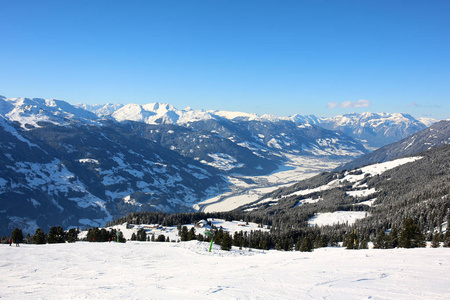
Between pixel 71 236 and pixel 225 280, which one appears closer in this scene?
pixel 225 280

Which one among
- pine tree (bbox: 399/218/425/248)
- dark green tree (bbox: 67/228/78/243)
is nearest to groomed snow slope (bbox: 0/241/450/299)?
pine tree (bbox: 399/218/425/248)

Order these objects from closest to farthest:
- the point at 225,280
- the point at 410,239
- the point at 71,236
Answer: the point at 225,280, the point at 410,239, the point at 71,236

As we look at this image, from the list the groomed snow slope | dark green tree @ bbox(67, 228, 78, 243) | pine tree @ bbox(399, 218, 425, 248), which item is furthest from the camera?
dark green tree @ bbox(67, 228, 78, 243)

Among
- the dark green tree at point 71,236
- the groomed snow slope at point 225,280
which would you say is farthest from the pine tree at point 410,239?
the dark green tree at point 71,236

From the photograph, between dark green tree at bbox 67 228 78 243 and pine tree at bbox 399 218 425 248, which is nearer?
pine tree at bbox 399 218 425 248

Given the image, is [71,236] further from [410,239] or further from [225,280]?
[410,239]

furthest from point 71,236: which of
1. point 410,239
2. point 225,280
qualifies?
point 410,239

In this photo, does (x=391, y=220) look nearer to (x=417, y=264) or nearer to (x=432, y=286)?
(x=417, y=264)

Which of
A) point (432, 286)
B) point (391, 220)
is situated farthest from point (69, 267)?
point (391, 220)

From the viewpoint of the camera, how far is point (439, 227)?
121375 mm

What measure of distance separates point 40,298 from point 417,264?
42551 millimetres

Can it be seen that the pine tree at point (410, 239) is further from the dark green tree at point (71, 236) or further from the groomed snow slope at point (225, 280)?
the dark green tree at point (71, 236)

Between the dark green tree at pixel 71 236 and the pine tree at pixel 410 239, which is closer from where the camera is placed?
the pine tree at pixel 410 239

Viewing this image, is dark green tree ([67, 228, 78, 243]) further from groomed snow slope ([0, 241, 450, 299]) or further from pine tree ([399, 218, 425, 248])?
pine tree ([399, 218, 425, 248])
